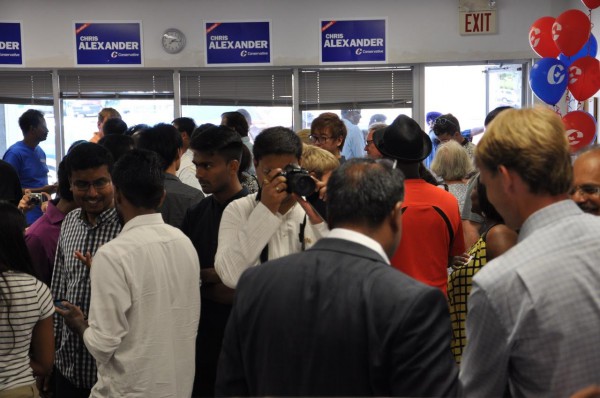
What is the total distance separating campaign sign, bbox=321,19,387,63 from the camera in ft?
28.8

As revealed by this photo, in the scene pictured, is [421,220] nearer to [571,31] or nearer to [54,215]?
[54,215]

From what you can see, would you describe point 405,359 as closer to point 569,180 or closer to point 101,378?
point 569,180

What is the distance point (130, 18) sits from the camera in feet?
29.1

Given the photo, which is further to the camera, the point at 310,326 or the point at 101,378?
the point at 101,378

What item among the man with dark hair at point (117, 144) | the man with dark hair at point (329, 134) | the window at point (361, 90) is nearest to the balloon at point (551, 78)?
the man with dark hair at point (329, 134)

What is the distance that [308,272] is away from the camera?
1665mm

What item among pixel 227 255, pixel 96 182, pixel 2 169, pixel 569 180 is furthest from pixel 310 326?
pixel 2 169

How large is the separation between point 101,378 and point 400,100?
7.01m

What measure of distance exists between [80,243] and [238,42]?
20.2 ft

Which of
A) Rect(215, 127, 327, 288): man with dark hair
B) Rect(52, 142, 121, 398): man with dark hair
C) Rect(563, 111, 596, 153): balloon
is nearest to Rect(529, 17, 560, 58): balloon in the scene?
Rect(563, 111, 596, 153): balloon

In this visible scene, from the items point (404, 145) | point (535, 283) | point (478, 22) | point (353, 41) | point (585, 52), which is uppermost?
point (478, 22)

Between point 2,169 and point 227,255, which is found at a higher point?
point 2,169

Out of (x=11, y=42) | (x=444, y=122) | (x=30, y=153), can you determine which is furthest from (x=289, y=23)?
(x=30, y=153)

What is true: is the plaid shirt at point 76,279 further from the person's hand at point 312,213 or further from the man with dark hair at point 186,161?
the man with dark hair at point 186,161
